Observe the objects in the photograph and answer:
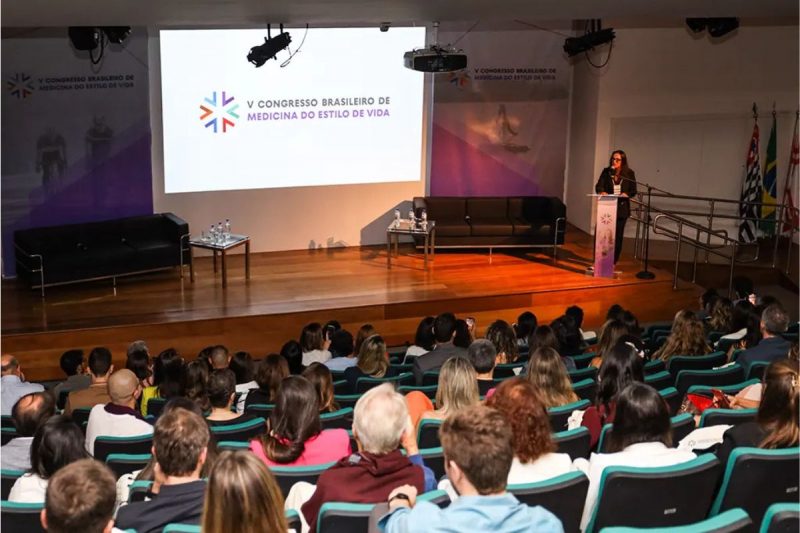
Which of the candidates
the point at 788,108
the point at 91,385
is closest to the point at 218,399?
the point at 91,385

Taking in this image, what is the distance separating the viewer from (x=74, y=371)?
7.09 meters

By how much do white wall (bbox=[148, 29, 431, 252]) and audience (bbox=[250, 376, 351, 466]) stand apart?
7.97m

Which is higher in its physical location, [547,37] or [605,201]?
[547,37]

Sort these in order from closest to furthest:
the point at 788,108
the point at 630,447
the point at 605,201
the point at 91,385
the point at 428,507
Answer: the point at 428,507 → the point at 630,447 → the point at 91,385 → the point at 605,201 → the point at 788,108

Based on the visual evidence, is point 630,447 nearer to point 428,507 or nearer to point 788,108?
point 428,507

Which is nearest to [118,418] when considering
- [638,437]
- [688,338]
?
[638,437]

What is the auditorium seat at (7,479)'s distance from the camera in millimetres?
4129

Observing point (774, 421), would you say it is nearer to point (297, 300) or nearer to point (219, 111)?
point (297, 300)

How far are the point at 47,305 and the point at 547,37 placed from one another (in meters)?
7.23

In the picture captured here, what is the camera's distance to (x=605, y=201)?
10.2 m

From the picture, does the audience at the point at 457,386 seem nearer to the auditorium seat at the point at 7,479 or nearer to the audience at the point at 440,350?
the audience at the point at 440,350

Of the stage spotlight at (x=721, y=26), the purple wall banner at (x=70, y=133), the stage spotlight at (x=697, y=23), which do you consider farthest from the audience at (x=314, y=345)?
the stage spotlight at (x=721, y=26)

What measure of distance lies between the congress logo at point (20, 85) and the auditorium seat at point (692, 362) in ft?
25.5

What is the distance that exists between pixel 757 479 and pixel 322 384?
231cm
